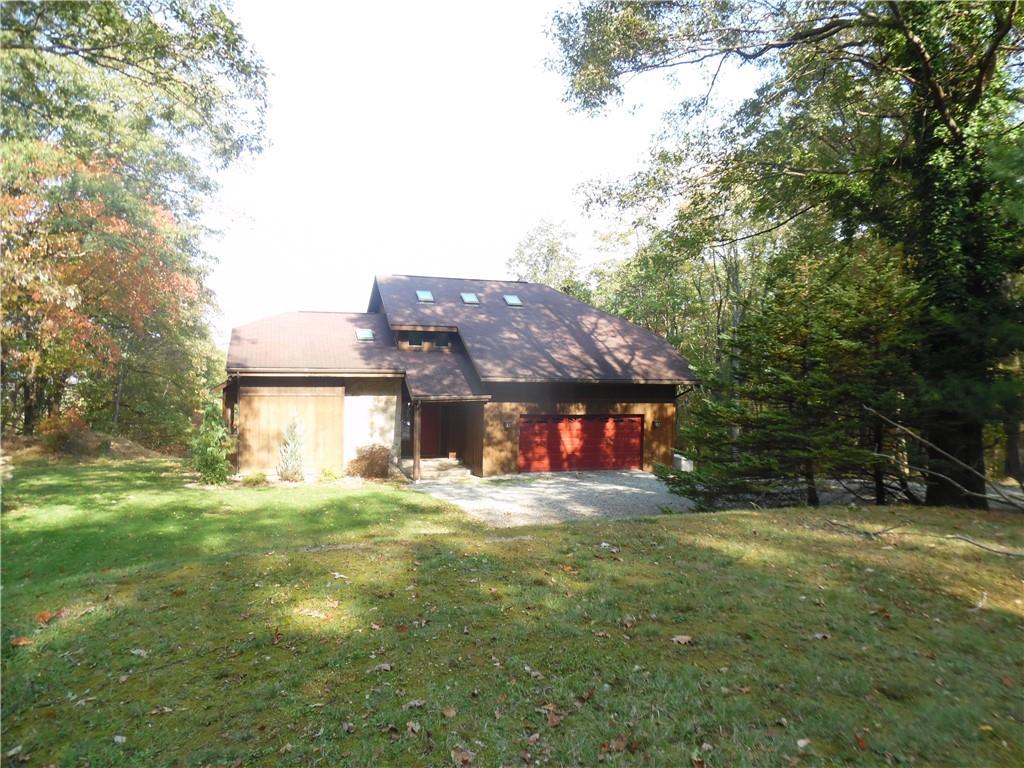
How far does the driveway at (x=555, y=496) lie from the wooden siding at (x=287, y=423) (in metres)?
3.48

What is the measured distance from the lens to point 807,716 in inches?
138

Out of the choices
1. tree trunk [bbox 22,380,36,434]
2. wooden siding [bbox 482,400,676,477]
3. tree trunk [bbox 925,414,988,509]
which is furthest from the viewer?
tree trunk [bbox 22,380,36,434]

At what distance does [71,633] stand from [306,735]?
2.68m

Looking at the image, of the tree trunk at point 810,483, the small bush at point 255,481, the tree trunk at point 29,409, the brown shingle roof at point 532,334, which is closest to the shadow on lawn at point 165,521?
the small bush at point 255,481

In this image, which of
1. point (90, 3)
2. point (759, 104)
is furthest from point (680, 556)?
point (759, 104)

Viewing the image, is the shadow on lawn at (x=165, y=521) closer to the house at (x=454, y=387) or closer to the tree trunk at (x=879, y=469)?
the house at (x=454, y=387)

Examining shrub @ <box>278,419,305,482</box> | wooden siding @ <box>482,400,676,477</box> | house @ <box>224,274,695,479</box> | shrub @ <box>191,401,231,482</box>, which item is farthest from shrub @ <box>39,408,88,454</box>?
wooden siding @ <box>482,400,676,477</box>

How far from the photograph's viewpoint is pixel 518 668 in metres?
4.11

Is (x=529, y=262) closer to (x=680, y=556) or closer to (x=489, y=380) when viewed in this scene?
(x=489, y=380)

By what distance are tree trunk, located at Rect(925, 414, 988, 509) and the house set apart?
8132 mm

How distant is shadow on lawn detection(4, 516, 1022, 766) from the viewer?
326 cm

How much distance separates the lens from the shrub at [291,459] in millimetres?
15281

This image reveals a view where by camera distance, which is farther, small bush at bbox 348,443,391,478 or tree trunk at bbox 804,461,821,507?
small bush at bbox 348,443,391,478

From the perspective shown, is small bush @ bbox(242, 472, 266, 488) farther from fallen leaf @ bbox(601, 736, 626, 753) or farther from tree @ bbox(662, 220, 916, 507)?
fallen leaf @ bbox(601, 736, 626, 753)
